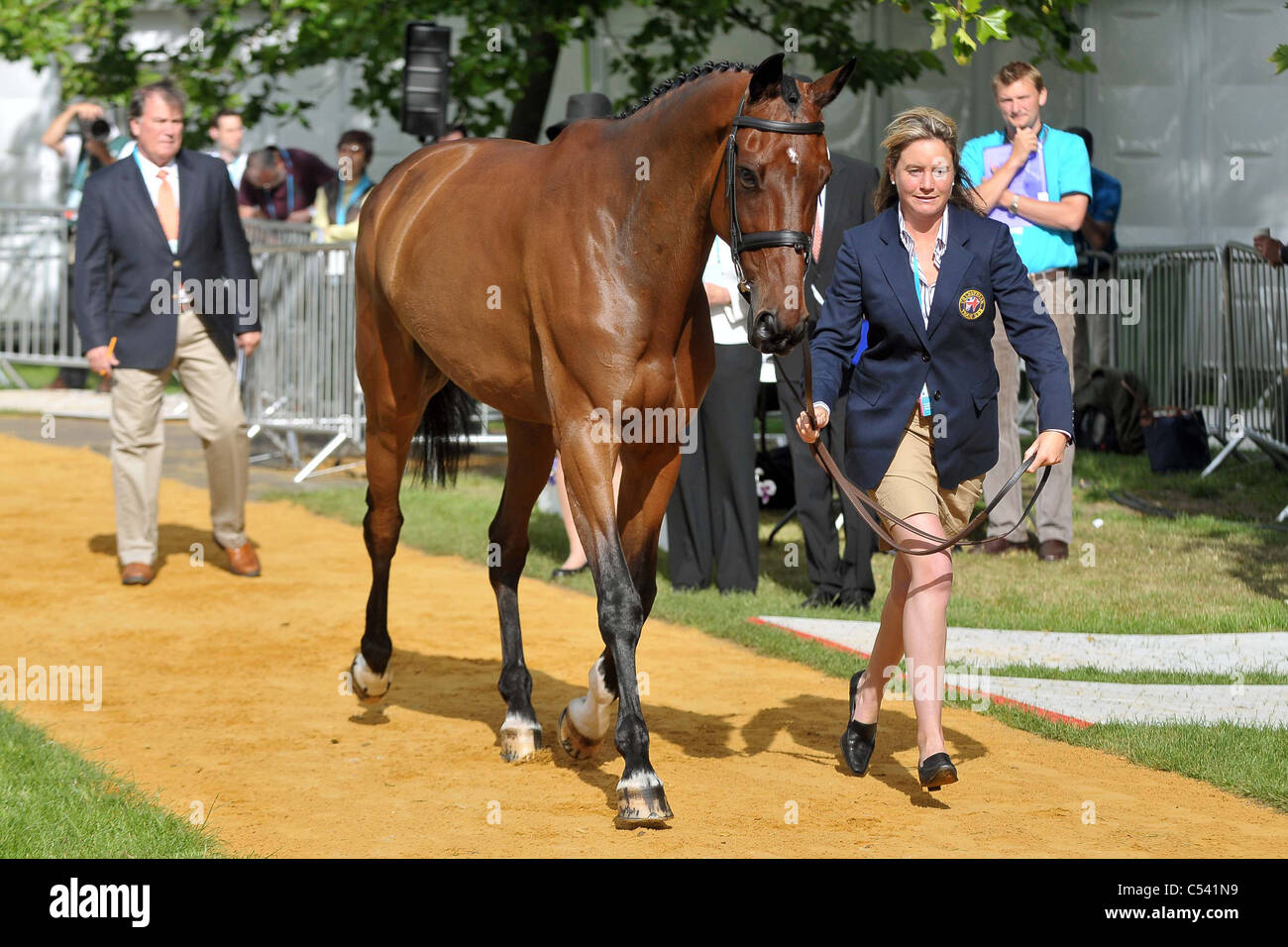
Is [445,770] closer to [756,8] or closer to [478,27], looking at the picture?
[478,27]

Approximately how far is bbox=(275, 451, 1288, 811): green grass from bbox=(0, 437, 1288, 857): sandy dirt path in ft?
0.63

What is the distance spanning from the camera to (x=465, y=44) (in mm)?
13859

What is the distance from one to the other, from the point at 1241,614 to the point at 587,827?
4.53 meters

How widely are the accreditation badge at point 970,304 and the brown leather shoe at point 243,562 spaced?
556cm

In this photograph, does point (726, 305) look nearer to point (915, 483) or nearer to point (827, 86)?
point (915, 483)

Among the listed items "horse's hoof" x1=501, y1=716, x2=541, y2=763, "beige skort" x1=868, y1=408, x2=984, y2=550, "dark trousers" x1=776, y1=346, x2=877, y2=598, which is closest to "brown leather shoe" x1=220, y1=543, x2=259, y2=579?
"dark trousers" x1=776, y1=346, x2=877, y2=598

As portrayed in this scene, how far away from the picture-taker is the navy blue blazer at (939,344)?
5.39 meters

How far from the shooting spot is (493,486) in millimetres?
13430

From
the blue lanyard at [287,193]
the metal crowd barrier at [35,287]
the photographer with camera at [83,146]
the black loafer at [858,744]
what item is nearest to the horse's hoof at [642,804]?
the black loafer at [858,744]

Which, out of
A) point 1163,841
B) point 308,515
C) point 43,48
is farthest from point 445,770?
point 43,48

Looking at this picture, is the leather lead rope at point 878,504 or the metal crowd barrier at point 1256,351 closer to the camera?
the leather lead rope at point 878,504

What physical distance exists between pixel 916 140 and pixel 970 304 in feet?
1.83

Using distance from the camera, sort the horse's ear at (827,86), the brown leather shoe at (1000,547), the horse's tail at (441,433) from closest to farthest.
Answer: the horse's ear at (827,86), the horse's tail at (441,433), the brown leather shoe at (1000,547)

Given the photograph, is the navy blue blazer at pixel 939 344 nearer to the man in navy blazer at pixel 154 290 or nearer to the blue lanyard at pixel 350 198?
the man in navy blazer at pixel 154 290
